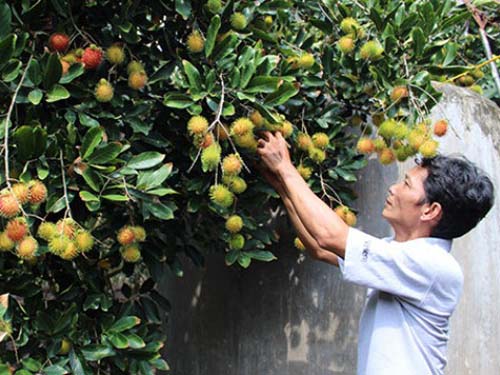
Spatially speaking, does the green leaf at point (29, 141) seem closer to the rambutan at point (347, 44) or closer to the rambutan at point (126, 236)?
the rambutan at point (126, 236)

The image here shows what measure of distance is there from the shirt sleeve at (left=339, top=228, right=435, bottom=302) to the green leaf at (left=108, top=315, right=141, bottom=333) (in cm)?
47

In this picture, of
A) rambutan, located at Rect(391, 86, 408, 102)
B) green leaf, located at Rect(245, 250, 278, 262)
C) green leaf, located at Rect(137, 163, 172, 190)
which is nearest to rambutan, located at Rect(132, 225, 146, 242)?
green leaf, located at Rect(137, 163, 172, 190)

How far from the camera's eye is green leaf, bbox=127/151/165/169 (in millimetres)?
1305

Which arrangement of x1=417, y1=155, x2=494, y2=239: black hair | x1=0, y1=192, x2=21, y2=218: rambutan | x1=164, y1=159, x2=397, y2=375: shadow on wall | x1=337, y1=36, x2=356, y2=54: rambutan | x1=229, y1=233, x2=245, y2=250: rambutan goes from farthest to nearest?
x1=164, y1=159, x2=397, y2=375: shadow on wall < x1=337, y1=36, x2=356, y2=54: rambutan < x1=229, y1=233, x2=245, y2=250: rambutan < x1=417, y1=155, x2=494, y2=239: black hair < x1=0, y1=192, x2=21, y2=218: rambutan

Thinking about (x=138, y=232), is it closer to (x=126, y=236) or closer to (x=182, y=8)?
(x=126, y=236)

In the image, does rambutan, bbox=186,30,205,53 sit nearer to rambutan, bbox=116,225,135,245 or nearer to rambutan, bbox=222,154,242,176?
rambutan, bbox=222,154,242,176

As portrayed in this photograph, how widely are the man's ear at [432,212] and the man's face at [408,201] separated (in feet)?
0.04

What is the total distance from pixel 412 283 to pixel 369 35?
66 cm

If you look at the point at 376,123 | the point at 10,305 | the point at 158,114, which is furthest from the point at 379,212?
the point at 10,305

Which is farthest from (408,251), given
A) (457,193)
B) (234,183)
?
(234,183)

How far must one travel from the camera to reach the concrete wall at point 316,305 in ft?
6.32

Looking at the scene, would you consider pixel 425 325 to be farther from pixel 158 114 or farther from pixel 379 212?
pixel 158 114

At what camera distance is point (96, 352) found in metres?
1.40

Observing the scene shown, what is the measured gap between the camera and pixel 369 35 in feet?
5.53
